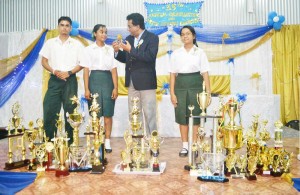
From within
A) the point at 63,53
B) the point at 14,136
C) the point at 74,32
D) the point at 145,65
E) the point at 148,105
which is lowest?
the point at 14,136

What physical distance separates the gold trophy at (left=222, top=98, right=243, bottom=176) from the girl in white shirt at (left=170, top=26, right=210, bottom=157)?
0.64m

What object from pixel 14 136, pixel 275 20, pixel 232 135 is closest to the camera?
pixel 232 135

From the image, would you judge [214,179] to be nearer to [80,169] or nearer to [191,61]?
[80,169]

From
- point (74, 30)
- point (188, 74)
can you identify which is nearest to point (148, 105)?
point (188, 74)

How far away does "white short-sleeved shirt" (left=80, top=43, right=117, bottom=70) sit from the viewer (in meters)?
3.16

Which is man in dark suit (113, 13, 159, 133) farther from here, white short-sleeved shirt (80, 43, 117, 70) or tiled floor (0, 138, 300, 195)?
tiled floor (0, 138, 300, 195)

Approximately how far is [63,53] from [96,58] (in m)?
0.37

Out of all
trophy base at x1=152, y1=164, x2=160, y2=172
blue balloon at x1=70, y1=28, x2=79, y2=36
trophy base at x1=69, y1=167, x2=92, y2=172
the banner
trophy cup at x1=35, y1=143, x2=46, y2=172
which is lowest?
trophy base at x1=69, y1=167, x2=92, y2=172

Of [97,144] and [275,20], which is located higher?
[275,20]

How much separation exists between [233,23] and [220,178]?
5.54 m

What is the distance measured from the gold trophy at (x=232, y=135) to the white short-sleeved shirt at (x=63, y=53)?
1.74 m

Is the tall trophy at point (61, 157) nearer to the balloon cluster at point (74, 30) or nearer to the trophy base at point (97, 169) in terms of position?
the trophy base at point (97, 169)

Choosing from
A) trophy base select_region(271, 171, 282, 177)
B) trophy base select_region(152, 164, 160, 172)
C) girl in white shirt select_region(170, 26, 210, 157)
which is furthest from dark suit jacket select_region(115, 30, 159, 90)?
trophy base select_region(271, 171, 282, 177)

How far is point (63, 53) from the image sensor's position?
3.20 meters
